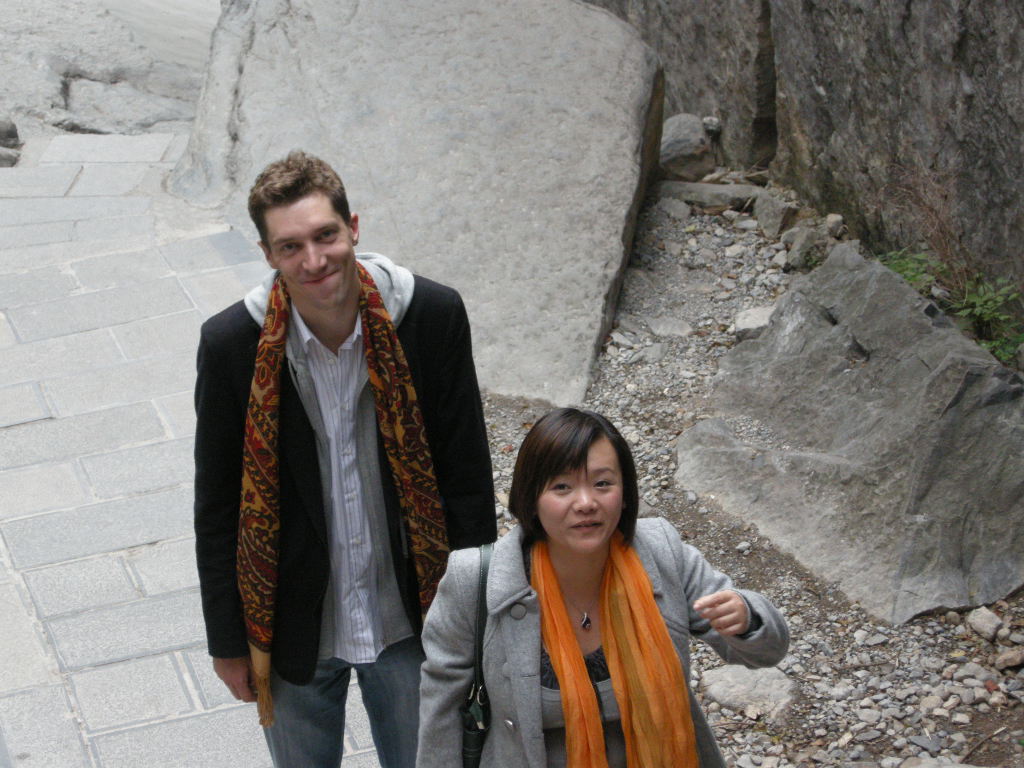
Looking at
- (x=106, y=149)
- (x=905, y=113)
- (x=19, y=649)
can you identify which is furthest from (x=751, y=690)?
(x=106, y=149)

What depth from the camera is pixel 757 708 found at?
10.9 ft

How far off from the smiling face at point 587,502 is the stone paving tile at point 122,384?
3.30m

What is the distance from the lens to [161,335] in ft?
17.5

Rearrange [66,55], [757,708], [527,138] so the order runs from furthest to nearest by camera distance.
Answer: [66,55] < [527,138] < [757,708]

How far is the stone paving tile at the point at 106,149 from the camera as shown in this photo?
24.1 feet

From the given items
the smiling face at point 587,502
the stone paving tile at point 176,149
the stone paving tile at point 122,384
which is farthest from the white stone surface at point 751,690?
the stone paving tile at point 176,149

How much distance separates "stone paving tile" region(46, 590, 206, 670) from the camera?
141 inches

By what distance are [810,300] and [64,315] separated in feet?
10.4

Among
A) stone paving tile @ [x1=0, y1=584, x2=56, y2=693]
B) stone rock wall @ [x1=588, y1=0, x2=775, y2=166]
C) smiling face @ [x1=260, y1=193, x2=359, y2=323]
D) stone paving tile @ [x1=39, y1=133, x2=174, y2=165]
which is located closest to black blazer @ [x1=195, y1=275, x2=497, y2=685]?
smiling face @ [x1=260, y1=193, x2=359, y2=323]

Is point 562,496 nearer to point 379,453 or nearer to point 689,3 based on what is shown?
point 379,453

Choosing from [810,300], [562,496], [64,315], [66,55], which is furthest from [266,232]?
[66,55]

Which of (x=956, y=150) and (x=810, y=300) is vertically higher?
(x=956, y=150)

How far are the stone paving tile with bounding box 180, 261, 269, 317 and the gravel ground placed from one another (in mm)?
1393

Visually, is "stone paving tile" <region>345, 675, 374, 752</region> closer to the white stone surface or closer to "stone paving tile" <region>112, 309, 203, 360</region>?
the white stone surface
